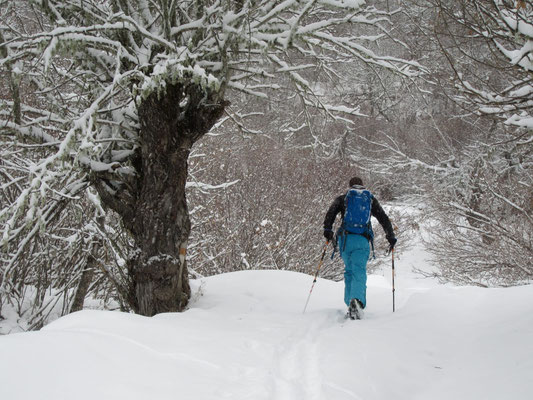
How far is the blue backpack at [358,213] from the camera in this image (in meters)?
5.23

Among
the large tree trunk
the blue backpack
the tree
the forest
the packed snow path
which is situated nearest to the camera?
the packed snow path

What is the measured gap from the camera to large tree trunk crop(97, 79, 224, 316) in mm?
4383

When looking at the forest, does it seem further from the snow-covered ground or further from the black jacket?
the snow-covered ground

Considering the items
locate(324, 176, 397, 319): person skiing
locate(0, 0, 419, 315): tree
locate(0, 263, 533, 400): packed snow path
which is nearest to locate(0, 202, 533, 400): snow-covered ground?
locate(0, 263, 533, 400): packed snow path

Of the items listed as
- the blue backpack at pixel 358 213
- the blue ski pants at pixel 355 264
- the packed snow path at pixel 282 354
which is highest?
the blue backpack at pixel 358 213

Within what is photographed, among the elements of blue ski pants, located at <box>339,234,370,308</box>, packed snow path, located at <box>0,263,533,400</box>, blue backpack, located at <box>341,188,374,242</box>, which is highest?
blue backpack, located at <box>341,188,374,242</box>

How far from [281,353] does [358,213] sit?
2.28 metres

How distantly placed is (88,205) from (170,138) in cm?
Result: 323

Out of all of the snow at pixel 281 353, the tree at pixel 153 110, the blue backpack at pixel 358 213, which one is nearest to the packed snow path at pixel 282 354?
the snow at pixel 281 353

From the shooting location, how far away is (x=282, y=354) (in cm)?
348

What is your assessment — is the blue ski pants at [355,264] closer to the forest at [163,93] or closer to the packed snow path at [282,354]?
the packed snow path at [282,354]

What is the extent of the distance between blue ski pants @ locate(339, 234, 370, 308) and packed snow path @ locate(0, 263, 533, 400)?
32 centimetres

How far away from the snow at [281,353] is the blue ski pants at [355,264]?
→ 0.98 feet

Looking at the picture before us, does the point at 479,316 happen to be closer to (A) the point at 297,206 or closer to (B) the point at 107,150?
(B) the point at 107,150
